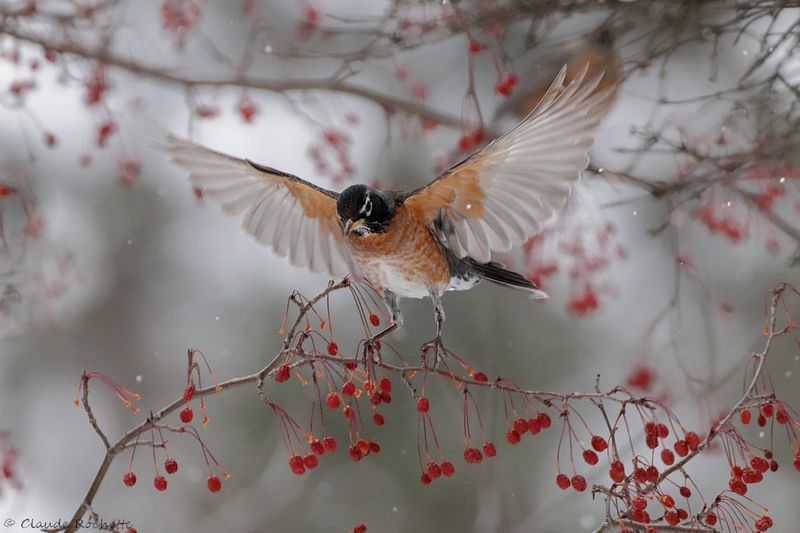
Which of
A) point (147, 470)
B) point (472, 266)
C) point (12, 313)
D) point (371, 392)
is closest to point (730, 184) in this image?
point (472, 266)

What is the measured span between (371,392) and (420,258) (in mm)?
730

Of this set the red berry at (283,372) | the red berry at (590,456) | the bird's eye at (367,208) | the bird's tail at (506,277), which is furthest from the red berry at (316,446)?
the bird's tail at (506,277)

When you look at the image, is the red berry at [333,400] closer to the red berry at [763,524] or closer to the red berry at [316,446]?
the red berry at [316,446]

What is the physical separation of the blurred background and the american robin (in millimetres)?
783

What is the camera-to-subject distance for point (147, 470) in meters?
6.23

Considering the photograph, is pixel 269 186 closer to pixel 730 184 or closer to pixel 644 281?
pixel 730 184

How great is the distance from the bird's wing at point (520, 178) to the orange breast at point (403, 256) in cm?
5

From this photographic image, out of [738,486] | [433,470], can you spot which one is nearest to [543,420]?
[433,470]

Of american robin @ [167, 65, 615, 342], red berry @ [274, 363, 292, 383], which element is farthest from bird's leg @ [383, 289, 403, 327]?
red berry @ [274, 363, 292, 383]

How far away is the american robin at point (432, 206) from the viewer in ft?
6.92

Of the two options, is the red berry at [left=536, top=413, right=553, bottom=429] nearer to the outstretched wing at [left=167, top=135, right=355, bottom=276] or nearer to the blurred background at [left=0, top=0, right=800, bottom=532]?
the outstretched wing at [left=167, top=135, right=355, bottom=276]

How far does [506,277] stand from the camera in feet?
9.00

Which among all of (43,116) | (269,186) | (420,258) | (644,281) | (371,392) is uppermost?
(43,116)

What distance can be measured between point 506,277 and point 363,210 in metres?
0.62
